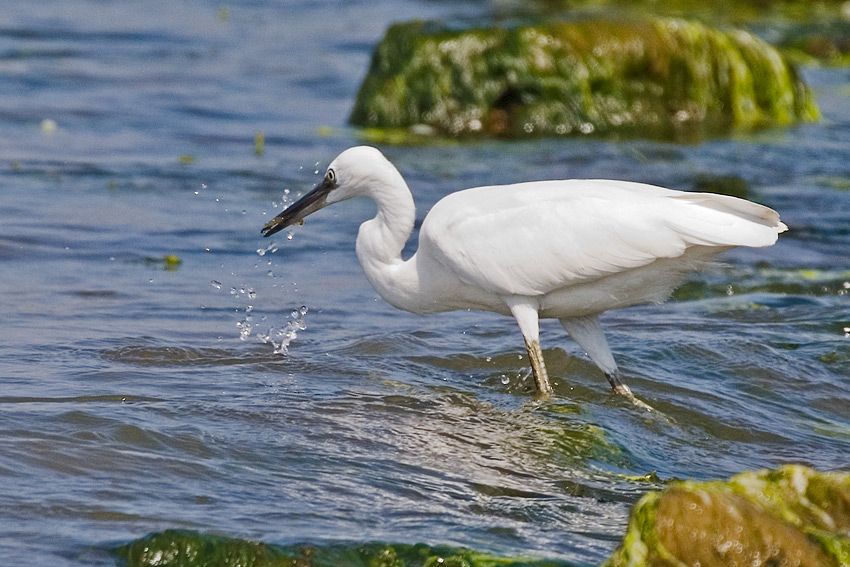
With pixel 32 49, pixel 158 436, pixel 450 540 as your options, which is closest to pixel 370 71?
pixel 32 49

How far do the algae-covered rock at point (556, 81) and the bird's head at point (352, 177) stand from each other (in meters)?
6.71

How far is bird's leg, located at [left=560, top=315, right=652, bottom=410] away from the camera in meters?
6.03

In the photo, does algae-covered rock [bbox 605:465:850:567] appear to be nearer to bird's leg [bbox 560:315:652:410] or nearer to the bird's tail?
the bird's tail

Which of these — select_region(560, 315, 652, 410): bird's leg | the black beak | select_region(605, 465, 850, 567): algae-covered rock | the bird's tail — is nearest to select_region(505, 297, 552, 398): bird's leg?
select_region(560, 315, 652, 410): bird's leg

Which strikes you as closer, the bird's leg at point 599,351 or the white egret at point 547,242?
the white egret at point 547,242

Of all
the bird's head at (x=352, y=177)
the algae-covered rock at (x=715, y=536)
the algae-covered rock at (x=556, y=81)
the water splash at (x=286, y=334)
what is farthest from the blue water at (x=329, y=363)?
Result: the bird's head at (x=352, y=177)

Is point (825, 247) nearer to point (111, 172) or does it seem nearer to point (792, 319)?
point (792, 319)

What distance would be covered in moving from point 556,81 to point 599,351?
7184 mm

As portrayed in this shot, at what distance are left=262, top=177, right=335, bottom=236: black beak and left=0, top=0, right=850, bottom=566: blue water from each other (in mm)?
729

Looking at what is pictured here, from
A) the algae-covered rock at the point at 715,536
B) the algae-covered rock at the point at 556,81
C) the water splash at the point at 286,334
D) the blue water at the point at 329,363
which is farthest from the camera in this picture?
the algae-covered rock at the point at 556,81

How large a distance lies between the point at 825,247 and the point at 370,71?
18.9 ft

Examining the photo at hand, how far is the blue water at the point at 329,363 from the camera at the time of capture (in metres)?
4.39

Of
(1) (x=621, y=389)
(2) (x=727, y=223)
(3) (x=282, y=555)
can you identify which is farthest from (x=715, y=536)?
(1) (x=621, y=389)

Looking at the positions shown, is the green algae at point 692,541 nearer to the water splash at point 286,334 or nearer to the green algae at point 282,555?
the green algae at point 282,555
